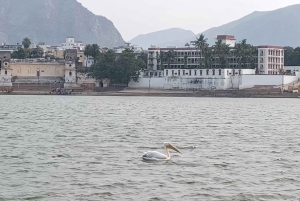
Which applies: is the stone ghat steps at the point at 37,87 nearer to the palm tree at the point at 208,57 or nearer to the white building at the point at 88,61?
the white building at the point at 88,61

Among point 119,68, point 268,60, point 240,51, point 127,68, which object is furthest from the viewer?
point 268,60

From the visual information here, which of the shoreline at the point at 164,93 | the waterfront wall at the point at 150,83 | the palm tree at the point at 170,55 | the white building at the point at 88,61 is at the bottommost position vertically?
the shoreline at the point at 164,93

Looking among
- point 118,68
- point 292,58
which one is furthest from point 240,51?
point 118,68

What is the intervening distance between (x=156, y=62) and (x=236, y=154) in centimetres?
10108

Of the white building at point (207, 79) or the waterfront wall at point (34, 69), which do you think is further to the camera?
the waterfront wall at point (34, 69)

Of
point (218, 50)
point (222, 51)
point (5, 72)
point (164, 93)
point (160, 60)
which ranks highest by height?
point (218, 50)

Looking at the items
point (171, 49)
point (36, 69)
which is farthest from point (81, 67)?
point (171, 49)

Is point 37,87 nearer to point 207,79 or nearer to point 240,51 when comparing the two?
point 207,79

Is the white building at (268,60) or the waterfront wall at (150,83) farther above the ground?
the white building at (268,60)

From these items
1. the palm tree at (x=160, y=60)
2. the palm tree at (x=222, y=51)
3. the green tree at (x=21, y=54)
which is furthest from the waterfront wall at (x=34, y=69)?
the palm tree at (x=222, y=51)

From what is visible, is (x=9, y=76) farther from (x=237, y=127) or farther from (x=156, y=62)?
(x=237, y=127)

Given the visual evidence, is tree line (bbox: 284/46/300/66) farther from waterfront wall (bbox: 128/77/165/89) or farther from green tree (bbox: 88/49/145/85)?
green tree (bbox: 88/49/145/85)

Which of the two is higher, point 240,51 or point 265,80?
point 240,51

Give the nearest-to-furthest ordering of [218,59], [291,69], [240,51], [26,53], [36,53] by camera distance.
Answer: [240,51] < [218,59] < [291,69] < [26,53] < [36,53]
